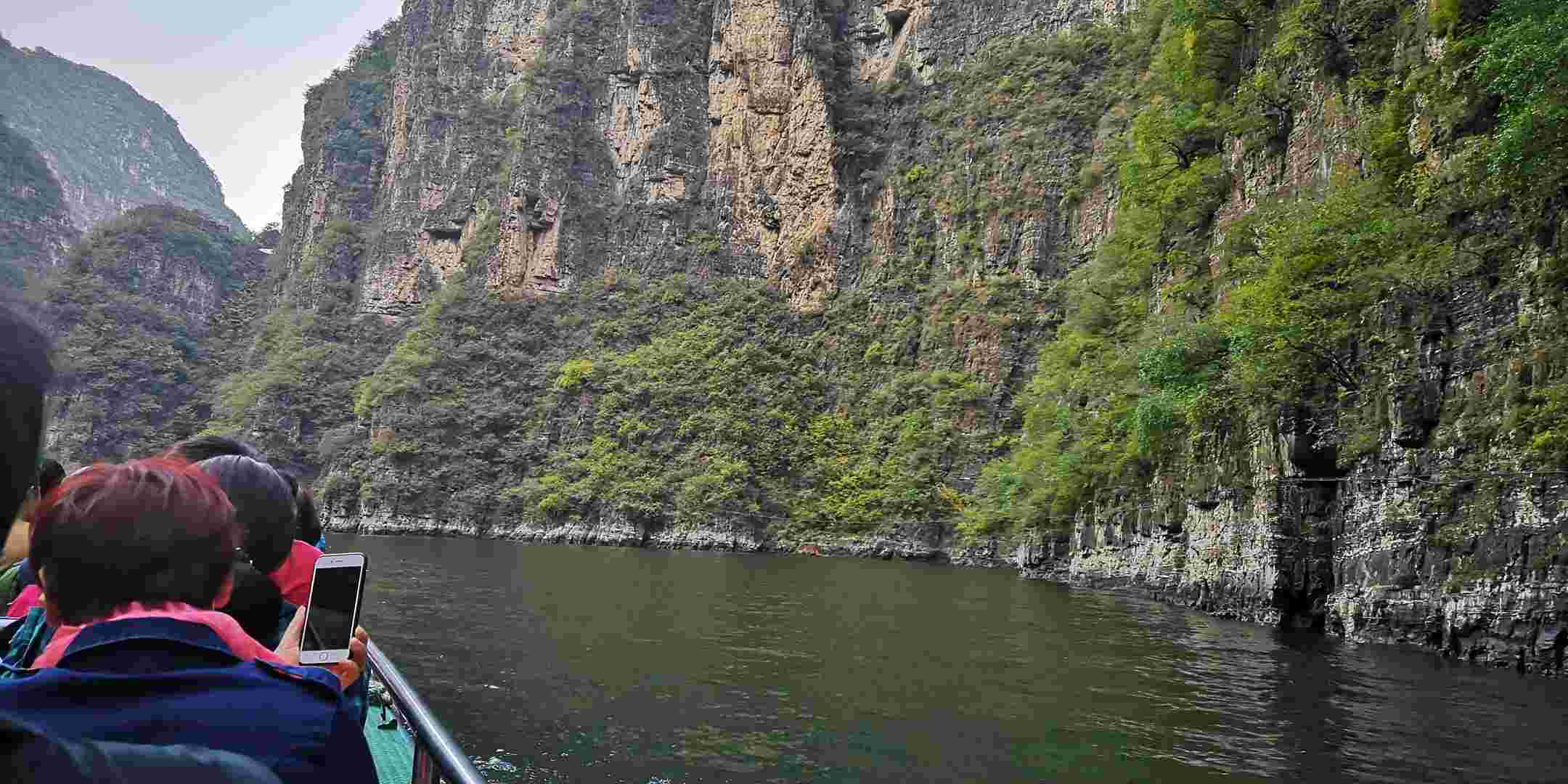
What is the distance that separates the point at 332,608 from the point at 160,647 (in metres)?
0.94

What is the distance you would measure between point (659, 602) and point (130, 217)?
389 ft

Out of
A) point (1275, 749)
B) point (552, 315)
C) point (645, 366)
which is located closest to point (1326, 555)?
point (1275, 749)

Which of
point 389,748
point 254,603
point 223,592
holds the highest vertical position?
point 223,592

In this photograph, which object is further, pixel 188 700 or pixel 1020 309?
pixel 1020 309

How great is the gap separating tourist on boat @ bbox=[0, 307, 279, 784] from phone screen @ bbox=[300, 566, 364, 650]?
1.34 metres

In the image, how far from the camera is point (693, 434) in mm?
70375

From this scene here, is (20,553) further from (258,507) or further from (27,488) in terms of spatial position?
(27,488)

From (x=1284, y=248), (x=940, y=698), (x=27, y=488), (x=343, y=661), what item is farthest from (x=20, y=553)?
(x=1284, y=248)

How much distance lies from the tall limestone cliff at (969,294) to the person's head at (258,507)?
56.8 ft

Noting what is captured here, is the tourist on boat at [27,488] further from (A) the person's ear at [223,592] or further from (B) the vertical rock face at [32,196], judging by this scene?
(B) the vertical rock face at [32,196]

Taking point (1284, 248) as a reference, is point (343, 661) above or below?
below

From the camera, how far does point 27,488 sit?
1.02 metres

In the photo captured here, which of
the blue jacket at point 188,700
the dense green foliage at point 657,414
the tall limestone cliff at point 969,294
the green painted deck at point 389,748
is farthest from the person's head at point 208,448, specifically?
the dense green foliage at point 657,414

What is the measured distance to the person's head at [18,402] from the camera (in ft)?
3.22
